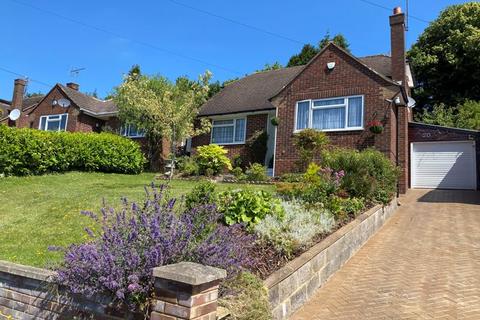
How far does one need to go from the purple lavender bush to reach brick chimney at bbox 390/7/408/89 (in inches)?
579

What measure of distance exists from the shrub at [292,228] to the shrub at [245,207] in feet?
0.52

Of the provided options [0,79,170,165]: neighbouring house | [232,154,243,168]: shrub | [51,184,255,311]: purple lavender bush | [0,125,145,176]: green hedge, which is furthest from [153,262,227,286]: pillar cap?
[0,79,170,165]: neighbouring house

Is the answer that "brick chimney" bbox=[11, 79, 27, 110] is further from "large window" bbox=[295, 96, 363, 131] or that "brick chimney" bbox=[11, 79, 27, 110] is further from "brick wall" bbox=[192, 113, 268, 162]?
"large window" bbox=[295, 96, 363, 131]

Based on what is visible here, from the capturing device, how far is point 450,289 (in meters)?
5.64

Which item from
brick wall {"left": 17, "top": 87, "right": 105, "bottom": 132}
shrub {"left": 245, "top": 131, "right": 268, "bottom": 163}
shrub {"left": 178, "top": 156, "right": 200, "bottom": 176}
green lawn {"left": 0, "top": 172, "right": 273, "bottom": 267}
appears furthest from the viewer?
brick wall {"left": 17, "top": 87, "right": 105, "bottom": 132}

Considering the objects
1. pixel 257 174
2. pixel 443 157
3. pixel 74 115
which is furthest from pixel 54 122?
pixel 443 157

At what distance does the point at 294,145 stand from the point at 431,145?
22.1 feet

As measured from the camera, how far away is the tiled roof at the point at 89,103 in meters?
25.4

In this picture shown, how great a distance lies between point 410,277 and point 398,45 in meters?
13.1

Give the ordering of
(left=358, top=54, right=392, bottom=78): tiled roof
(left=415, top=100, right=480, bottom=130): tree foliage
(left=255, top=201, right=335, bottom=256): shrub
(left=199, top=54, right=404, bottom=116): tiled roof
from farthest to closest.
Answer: (left=415, top=100, right=480, bottom=130): tree foliage
(left=199, top=54, right=404, bottom=116): tiled roof
(left=358, top=54, right=392, bottom=78): tiled roof
(left=255, top=201, right=335, bottom=256): shrub

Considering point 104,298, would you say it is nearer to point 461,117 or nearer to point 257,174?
point 257,174

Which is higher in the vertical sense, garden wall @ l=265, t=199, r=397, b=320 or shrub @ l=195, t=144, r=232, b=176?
shrub @ l=195, t=144, r=232, b=176

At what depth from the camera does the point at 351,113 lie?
1558cm

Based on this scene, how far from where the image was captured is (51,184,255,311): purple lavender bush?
3654 millimetres
